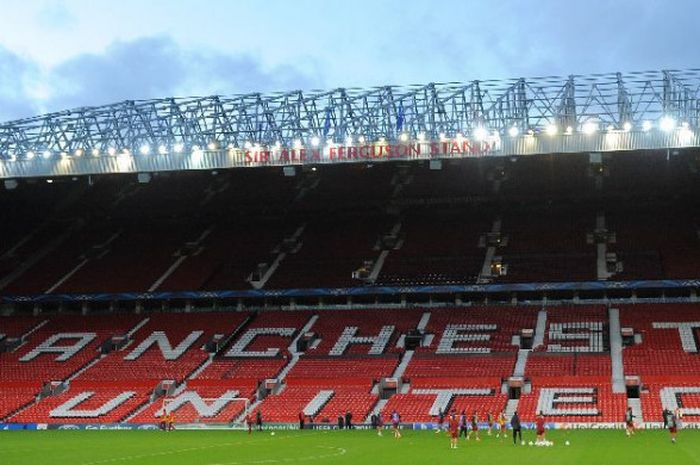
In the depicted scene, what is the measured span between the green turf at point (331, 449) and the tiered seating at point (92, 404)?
589 cm

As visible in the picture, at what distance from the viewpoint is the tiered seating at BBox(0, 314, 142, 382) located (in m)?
64.6

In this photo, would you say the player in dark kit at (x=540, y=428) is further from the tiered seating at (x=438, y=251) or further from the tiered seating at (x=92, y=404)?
the tiered seating at (x=438, y=251)

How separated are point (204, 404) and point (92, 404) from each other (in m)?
6.83

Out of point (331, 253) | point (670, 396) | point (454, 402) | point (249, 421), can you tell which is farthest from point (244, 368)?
point (670, 396)

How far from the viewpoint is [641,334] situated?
59625mm

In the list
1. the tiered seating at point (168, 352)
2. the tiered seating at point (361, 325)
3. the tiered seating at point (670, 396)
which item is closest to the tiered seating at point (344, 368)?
the tiered seating at point (361, 325)

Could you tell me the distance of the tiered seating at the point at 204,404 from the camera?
55.5 m

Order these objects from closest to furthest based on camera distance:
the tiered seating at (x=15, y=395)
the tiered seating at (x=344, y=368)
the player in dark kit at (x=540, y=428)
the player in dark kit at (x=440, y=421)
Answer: the player in dark kit at (x=540, y=428) → the player in dark kit at (x=440, y=421) → the tiered seating at (x=344, y=368) → the tiered seating at (x=15, y=395)

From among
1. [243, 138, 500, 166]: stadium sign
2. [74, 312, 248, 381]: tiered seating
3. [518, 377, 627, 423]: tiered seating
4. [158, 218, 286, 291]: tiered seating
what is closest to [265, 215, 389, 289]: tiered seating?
[158, 218, 286, 291]: tiered seating

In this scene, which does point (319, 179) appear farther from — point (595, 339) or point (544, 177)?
point (595, 339)

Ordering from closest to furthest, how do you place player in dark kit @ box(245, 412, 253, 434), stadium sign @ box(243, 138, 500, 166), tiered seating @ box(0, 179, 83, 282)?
player in dark kit @ box(245, 412, 253, 434), stadium sign @ box(243, 138, 500, 166), tiered seating @ box(0, 179, 83, 282)

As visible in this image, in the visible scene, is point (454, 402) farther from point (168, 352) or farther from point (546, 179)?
point (546, 179)

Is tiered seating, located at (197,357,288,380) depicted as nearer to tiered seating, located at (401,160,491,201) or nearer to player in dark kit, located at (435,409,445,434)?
player in dark kit, located at (435,409,445,434)

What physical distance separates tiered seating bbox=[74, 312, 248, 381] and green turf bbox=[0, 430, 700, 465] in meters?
12.0
